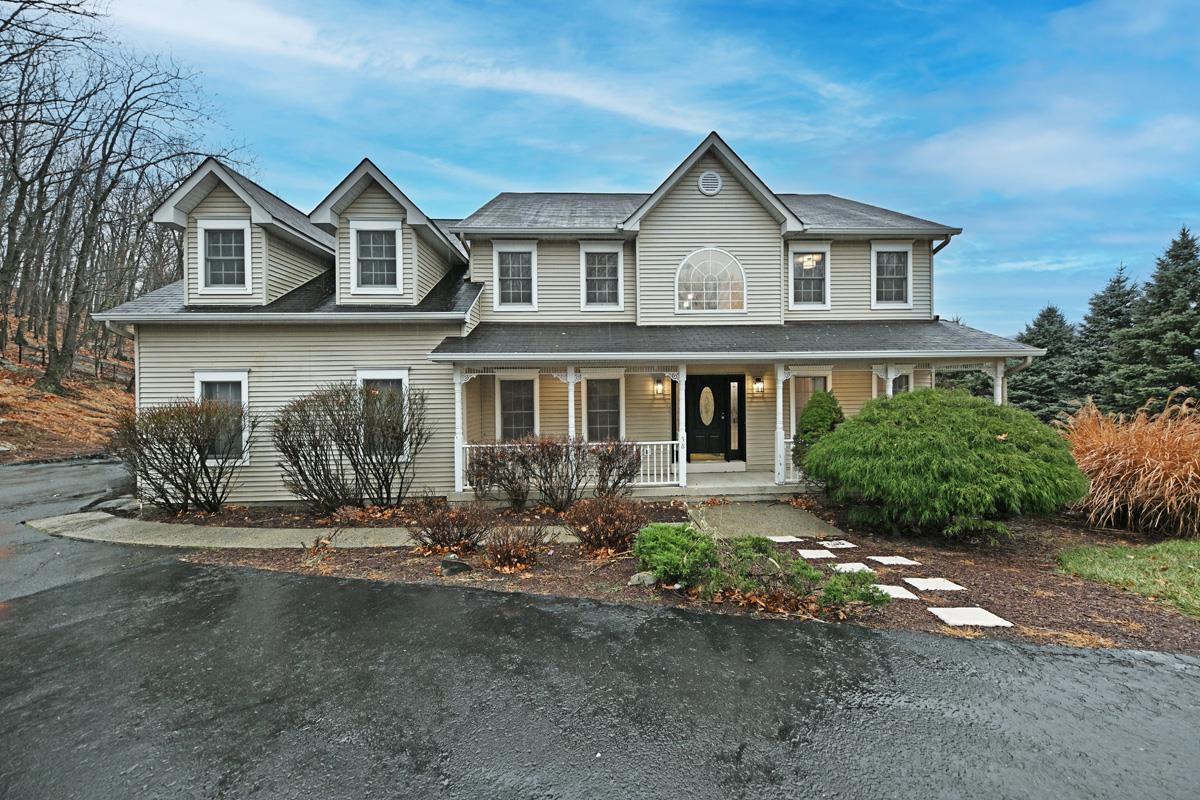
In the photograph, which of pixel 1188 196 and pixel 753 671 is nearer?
pixel 753 671

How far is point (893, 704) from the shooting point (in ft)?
10.1

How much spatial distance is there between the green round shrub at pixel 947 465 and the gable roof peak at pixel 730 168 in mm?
4931

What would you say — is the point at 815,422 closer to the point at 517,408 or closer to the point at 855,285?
→ the point at 855,285

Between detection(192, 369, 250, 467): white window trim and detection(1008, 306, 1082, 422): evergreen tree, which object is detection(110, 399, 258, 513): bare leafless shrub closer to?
detection(192, 369, 250, 467): white window trim

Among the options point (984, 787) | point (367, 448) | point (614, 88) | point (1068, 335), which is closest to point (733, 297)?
point (367, 448)

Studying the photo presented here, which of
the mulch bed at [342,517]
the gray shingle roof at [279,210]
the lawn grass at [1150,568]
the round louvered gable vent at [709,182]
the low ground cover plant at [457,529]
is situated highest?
the round louvered gable vent at [709,182]

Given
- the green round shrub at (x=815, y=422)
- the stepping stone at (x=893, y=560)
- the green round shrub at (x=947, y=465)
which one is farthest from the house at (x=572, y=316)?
the stepping stone at (x=893, y=560)

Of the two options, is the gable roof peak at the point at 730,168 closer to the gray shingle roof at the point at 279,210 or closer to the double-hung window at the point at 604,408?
the double-hung window at the point at 604,408

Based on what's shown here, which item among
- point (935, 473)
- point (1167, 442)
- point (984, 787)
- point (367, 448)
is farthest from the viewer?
point (367, 448)

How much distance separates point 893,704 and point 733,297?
30.1ft

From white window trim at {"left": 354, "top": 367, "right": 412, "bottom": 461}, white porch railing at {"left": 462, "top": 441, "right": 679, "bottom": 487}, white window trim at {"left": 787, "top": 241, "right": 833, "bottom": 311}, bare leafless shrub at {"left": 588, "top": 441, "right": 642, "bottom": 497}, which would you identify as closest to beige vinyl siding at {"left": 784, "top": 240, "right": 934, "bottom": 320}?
white window trim at {"left": 787, "top": 241, "right": 833, "bottom": 311}

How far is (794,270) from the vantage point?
11484 millimetres

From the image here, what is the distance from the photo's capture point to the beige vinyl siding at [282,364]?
9.23m

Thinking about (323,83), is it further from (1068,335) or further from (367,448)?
(1068,335)
